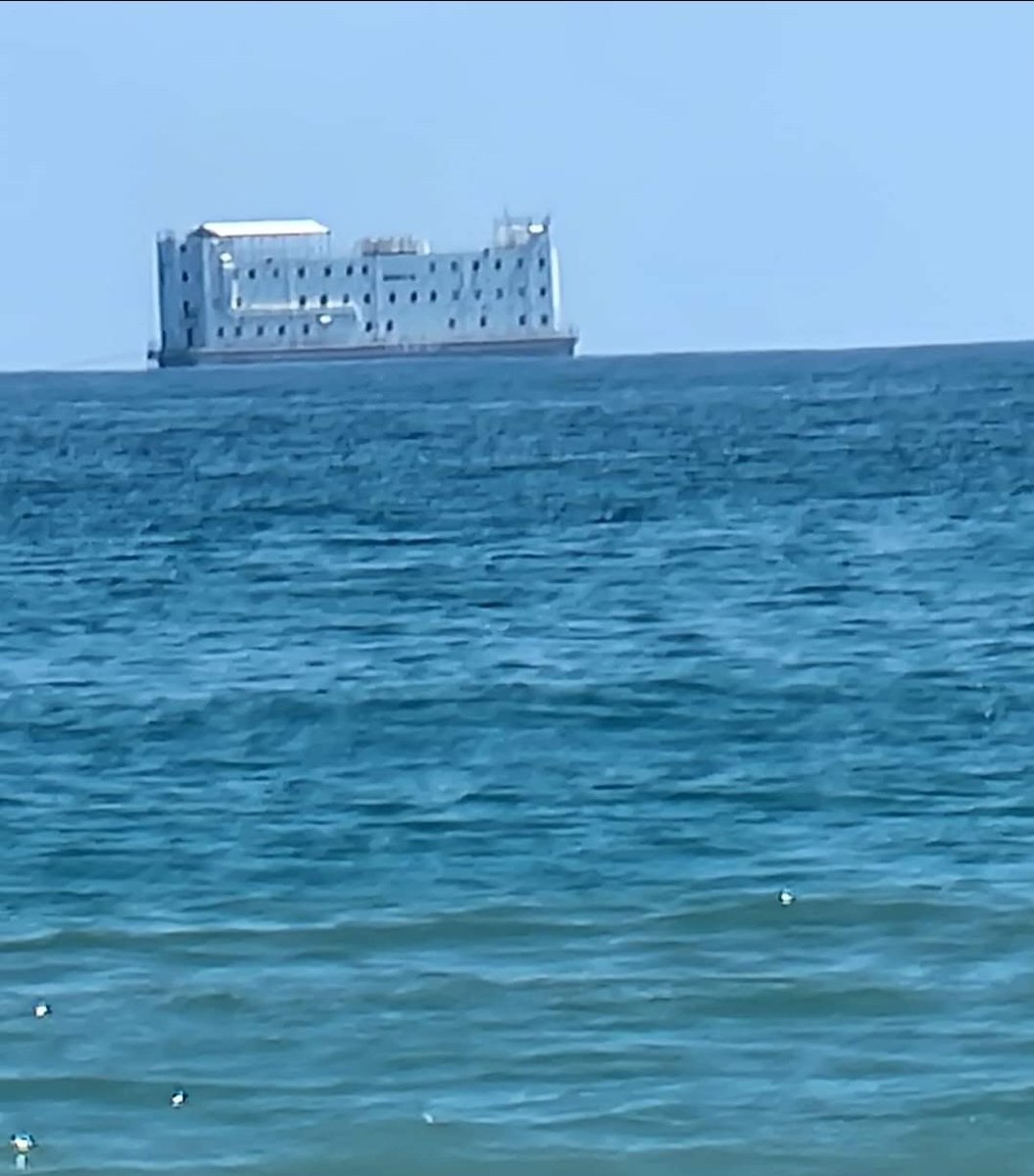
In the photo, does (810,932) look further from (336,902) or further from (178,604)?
(178,604)

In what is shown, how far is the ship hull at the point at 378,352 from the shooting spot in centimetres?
15212

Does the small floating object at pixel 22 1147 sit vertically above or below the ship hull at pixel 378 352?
below

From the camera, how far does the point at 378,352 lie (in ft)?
509

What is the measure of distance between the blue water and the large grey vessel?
109931 millimetres

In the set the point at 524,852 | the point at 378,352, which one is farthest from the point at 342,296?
the point at 524,852

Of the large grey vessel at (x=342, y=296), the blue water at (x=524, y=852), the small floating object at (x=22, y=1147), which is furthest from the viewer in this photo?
the large grey vessel at (x=342, y=296)

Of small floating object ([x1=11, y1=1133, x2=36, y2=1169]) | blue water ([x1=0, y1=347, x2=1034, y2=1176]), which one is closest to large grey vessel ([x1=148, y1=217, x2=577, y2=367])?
blue water ([x1=0, y1=347, x2=1034, y2=1176])

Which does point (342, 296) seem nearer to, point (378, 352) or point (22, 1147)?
point (378, 352)

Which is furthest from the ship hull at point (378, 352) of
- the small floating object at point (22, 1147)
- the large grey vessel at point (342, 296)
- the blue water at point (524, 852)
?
the small floating object at point (22, 1147)

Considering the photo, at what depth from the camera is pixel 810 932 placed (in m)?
15.3

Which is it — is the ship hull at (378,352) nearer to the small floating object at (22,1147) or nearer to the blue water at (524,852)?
the blue water at (524,852)

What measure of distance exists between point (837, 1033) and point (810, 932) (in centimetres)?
172

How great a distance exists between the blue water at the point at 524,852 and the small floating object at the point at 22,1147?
0.07 metres

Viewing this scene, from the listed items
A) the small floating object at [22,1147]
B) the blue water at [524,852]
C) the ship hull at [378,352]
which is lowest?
the small floating object at [22,1147]
